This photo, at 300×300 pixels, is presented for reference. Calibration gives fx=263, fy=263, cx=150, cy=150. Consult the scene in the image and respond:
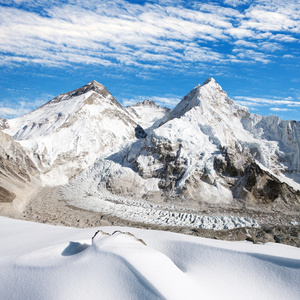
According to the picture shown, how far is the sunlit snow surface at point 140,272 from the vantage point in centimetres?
485

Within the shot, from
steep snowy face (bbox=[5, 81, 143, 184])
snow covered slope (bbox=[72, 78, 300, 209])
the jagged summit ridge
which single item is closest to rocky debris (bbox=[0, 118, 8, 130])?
steep snowy face (bbox=[5, 81, 143, 184])

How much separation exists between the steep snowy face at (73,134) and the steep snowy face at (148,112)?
10292mm

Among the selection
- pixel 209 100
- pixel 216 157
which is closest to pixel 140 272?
pixel 216 157

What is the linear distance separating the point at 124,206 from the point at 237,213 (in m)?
9.36

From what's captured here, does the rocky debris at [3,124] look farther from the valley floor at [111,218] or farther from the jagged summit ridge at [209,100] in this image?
the jagged summit ridge at [209,100]

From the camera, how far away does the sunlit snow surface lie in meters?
4.85

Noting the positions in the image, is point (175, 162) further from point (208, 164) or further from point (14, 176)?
point (14, 176)

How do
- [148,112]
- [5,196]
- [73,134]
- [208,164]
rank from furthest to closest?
[148,112] < [73,134] < [208,164] < [5,196]

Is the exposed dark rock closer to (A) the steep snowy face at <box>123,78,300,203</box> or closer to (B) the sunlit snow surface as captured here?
(A) the steep snowy face at <box>123,78,300,203</box>

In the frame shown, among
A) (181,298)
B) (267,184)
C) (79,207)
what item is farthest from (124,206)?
(181,298)

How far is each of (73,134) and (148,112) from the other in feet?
102

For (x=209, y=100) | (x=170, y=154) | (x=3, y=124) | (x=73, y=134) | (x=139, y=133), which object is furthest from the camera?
(x=3, y=124)

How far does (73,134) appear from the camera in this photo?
35625 millimetres

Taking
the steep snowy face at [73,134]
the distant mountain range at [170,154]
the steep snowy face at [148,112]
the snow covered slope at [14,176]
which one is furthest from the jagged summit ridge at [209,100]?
the snow covered slope at [14,176]
